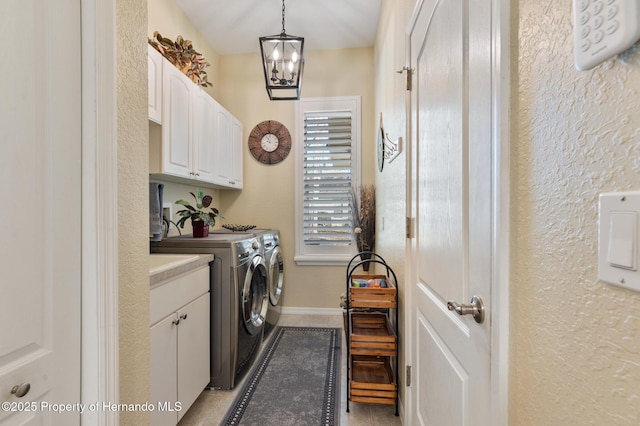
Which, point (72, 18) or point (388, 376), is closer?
point (72, 18)

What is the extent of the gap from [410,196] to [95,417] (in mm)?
1413

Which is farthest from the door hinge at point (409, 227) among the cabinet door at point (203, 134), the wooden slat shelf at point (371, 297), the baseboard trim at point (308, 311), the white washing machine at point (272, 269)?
the baseboard trim at point (308, 311)

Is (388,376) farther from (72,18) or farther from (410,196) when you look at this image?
(72,18)

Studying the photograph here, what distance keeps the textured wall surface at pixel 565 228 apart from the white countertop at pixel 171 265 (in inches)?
52.8

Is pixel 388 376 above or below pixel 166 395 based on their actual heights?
below

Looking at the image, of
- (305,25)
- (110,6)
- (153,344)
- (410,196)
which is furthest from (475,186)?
(305,25)

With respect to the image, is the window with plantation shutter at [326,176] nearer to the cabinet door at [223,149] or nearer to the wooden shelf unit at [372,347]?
the cabinet door at [223,149]

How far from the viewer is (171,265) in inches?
54.9

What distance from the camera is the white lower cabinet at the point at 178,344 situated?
129cm

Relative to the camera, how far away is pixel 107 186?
77 centimetres

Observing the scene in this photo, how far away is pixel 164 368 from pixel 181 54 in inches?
81.3

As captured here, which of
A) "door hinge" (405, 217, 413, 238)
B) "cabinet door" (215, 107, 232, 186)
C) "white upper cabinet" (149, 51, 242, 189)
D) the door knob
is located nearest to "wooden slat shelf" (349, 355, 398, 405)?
"door hinge" (405, 217, 413, 238)

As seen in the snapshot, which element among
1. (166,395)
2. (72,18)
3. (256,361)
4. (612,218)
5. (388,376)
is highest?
(72,18)

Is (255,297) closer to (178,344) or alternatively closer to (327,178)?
(178,344)
